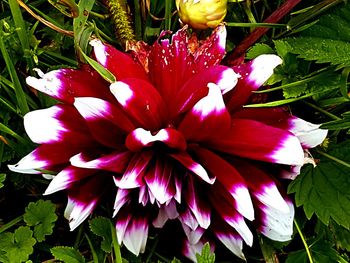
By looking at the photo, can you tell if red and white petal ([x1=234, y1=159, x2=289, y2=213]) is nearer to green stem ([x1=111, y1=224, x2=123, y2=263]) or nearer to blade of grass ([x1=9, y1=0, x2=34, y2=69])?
green stem ([x1=111, y1=224, x2=123, y2=263])

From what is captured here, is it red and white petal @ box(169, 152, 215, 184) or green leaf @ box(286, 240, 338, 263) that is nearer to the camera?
red and white petal @ box(169, 152, 215, 184)

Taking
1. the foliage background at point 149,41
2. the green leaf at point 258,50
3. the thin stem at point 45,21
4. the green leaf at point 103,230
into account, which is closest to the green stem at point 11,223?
the foliage background at point 149,41

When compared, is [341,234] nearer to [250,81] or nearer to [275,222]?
[275,222]

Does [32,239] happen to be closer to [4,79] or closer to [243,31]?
[4,79]

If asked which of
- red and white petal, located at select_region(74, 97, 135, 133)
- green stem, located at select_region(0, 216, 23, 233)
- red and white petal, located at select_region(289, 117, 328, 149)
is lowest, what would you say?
green stem, located at select_region(0, 216, 23, 233)

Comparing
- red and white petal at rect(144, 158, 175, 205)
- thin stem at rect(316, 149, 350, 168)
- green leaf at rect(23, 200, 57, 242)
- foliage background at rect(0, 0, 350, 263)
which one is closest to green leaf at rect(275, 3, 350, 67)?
foliage background at rect(0, 0, 350, 263)

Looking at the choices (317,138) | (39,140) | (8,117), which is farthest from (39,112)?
(317,138)

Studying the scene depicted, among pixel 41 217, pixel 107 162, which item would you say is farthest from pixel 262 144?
pixel 41 217

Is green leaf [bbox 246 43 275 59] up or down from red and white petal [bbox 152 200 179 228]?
up
